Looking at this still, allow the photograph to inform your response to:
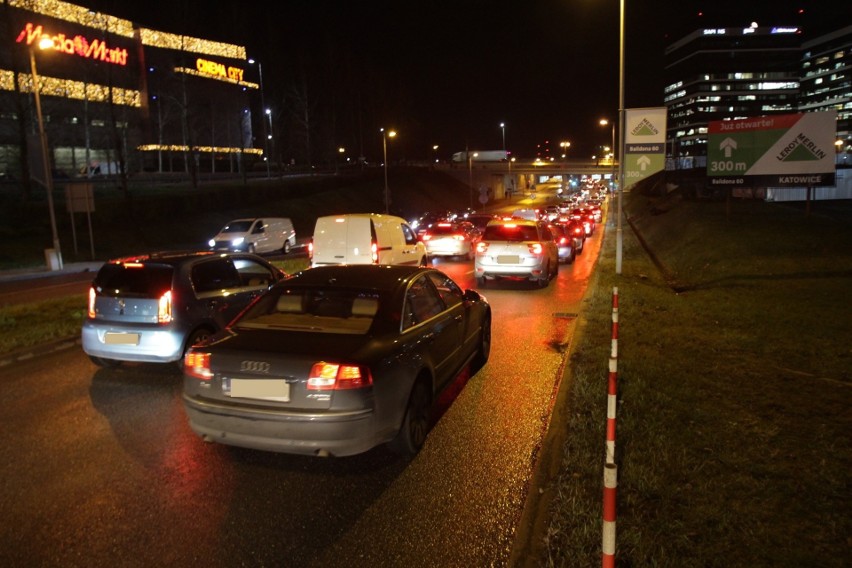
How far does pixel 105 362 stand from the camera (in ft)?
27.2

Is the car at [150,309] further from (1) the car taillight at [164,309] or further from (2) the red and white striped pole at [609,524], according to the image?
(2) the red and white striped pole at [609,524]

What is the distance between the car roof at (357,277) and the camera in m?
5.82

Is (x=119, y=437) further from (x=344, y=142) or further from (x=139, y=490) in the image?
(x=344, y=142)

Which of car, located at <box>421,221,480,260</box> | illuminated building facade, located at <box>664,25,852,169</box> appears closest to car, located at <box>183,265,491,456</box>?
car, located at <box>421,221,480,260</box>

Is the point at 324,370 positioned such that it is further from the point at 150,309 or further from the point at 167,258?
the point at 167,258

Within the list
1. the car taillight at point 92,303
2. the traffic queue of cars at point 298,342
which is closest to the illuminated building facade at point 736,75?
the traffic queue of cars at point 298,342

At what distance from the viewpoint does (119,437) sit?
5898mm

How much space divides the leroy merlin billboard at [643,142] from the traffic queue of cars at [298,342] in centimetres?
1115

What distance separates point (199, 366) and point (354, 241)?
9992 mm

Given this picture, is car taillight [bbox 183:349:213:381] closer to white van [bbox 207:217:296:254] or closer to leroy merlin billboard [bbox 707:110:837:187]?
white van [bbox 207:217:296:254]

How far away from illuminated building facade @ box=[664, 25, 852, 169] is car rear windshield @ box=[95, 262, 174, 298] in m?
144

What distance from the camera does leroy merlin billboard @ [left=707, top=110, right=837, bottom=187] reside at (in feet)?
73.3

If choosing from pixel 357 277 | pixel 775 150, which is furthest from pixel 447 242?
pixel 357 277

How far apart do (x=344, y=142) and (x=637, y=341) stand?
7581 cm
